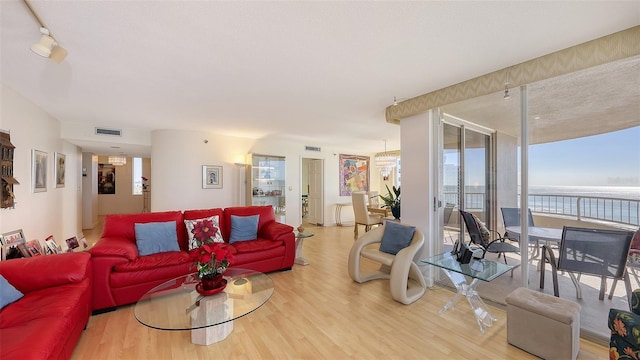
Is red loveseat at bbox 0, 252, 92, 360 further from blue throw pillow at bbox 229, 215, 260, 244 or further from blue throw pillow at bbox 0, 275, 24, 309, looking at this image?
blue throw pillow at bbox 229, 215, 260, 244

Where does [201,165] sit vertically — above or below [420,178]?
above

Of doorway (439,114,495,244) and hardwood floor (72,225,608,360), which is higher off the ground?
doorway (439,114,495,244)

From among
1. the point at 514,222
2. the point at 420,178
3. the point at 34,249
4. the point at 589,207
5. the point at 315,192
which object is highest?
the point at 420,178

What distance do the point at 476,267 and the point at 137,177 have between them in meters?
10.3

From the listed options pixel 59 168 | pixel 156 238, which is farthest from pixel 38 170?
→ pixel 156 238

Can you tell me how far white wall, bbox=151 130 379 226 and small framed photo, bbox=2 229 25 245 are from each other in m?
2.16

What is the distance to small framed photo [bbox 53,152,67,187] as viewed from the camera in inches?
162

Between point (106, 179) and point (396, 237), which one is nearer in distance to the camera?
point (396, 237)

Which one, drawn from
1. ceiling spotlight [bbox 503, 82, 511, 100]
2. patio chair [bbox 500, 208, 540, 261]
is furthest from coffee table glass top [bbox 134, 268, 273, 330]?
ceiling spotlight [bbox 503, 82, 511, 100]

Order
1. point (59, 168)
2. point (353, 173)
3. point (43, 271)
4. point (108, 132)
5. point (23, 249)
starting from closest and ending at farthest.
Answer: point (43, 271) → point (23, 249) → point (59, 168) → point (108, 132) → point (353, 173)

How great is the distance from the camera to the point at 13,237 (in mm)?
2643

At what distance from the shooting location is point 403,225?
3.20m

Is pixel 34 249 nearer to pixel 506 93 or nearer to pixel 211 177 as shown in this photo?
pixel 211 177

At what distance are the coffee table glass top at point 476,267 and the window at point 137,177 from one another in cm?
983
